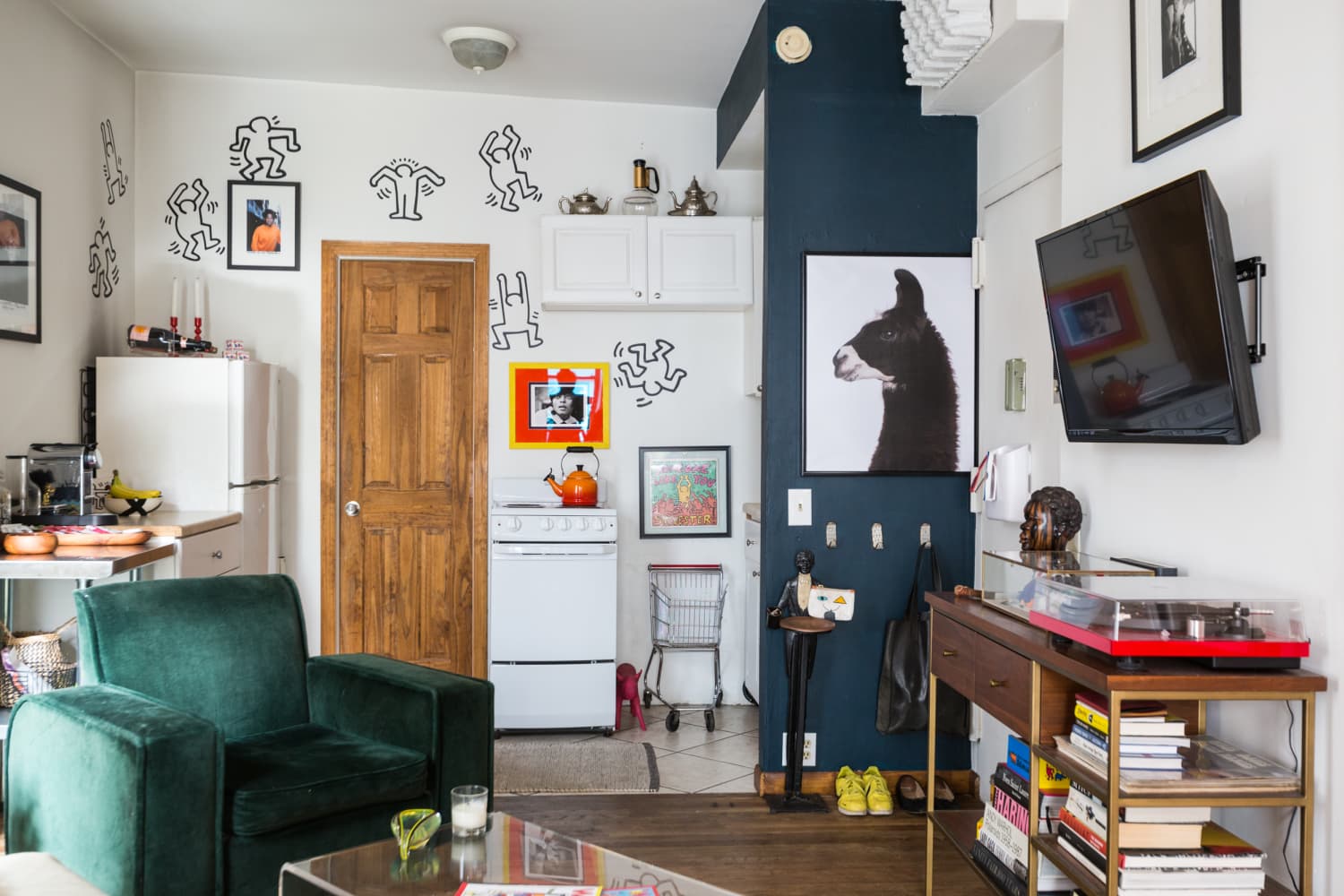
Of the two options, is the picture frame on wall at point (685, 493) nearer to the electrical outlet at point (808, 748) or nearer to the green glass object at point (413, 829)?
the electrical outlet at point (808, 748)

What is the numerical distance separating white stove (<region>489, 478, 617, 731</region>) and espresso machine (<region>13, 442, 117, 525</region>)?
5.25ft

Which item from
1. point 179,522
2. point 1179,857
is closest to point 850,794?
point 1179,857

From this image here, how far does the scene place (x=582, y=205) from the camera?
4.89 meters

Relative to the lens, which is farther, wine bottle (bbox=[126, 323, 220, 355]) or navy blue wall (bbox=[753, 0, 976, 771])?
wine bottle (bbox=[126, 323, 220, 355])

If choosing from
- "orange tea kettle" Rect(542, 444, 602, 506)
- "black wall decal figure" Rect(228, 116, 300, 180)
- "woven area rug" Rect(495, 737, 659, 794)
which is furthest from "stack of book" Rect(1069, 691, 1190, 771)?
"black wall decal figure" Rect(228, 116, 300, 180)

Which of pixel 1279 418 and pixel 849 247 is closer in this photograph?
pixel 1279 418

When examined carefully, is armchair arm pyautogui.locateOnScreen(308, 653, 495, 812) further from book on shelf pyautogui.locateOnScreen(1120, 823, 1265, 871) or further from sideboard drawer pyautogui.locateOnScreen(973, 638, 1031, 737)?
book on shelf pyautogui.locateOnScreen(1120, 823, 1265, 871)

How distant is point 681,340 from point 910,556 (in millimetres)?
1778

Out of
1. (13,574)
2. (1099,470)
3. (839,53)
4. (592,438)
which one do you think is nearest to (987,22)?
(839,53)

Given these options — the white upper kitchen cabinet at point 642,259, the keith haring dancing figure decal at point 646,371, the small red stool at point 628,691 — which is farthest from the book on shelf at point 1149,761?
the keith haring dancing figure decal at point 646,371

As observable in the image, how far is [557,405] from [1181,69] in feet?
11.0

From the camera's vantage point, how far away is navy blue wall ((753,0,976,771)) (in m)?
3.89

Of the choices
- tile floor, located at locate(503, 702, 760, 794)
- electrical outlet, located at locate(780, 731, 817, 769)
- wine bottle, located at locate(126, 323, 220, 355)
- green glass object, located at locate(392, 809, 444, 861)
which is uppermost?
wine bottle, located at locate(126, 323, 220, 355)

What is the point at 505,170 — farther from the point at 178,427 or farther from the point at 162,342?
the point at 178,427
